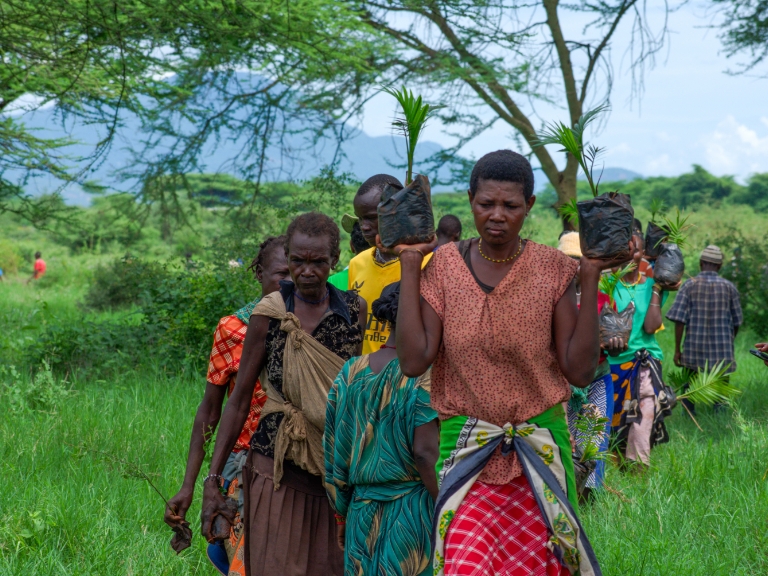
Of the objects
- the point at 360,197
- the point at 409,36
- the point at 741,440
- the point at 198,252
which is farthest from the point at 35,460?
the point at 198,252

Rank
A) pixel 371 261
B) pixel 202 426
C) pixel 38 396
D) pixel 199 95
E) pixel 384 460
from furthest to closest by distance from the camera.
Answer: pixel 199 95 < pixel 38 396 < pixel 371 261 < pixel 202 426 < pixel 384 460

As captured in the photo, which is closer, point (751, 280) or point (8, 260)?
point (751, 280)

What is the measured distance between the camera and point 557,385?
267 centimetres

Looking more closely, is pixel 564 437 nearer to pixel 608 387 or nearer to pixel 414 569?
pixel 414 569

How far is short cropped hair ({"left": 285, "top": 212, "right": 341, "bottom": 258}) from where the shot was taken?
3.42m

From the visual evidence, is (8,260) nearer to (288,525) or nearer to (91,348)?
(91,348)

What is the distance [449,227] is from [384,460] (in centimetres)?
471

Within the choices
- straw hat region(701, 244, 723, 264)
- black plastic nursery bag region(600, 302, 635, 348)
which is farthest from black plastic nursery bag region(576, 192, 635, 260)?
straw hat region(701, 244, 723, 264)

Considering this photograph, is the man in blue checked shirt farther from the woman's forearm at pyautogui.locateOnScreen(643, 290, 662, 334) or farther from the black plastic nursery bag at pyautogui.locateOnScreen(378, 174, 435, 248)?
the black plastic nursery bag at pyautogui.locateOnScreen(378, 174, 435, 248)

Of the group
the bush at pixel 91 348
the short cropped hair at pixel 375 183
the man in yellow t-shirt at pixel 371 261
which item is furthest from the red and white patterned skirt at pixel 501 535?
the bush at pixel 91 348

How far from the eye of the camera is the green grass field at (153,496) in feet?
14.6

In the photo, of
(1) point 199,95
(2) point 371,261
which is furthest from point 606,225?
(1) point 199,95

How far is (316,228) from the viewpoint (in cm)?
343

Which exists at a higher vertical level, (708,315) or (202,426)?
(202,426)
